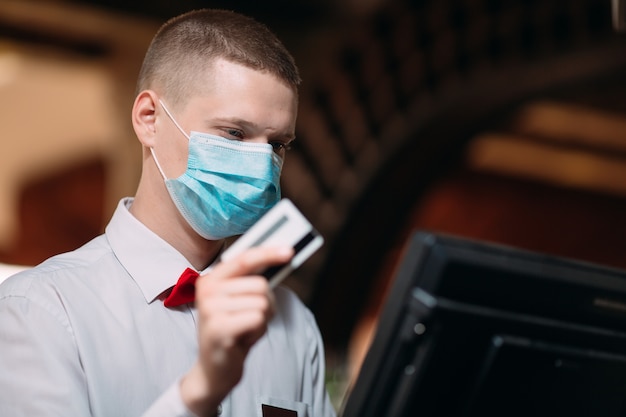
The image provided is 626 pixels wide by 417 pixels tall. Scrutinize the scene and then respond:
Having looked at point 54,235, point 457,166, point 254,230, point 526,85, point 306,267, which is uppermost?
point 254,230

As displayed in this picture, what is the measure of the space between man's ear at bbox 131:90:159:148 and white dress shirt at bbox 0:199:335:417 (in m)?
0.12

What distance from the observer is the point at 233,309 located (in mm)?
948

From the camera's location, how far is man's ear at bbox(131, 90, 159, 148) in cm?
148

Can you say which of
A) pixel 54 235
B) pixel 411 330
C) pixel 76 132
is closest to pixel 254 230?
pixel 411 330

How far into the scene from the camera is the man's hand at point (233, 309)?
3.10 ft

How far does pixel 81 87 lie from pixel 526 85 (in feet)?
11.4

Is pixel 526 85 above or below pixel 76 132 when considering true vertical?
above

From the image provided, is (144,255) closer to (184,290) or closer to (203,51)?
(184,290)

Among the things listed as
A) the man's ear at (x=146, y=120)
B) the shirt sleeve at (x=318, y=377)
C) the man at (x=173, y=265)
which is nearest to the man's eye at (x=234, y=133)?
the man at (x=173, y=265)

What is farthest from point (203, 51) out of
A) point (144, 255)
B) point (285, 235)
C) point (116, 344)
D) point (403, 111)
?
point (403, 111)

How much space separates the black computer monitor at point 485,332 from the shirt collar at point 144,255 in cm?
46

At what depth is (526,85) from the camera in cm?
448

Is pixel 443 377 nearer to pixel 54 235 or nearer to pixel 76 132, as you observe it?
pixel 76 132

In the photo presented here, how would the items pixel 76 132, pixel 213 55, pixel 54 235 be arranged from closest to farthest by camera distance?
pixel 213 55 < pixel 76 132 < pixel 54 235
